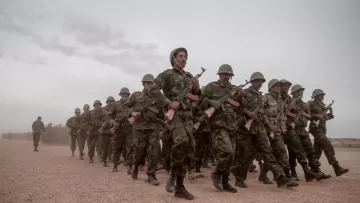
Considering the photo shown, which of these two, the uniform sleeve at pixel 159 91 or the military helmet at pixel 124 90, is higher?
the military helmet at pixel 124 90

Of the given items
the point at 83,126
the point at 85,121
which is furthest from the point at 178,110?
the point at 83,126

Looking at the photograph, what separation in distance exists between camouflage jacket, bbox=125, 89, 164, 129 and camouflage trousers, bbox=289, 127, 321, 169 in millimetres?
3655

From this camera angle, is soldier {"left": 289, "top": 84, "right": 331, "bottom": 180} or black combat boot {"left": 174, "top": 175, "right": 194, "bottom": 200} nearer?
black combat boot {"left": 174, "top": 175, "right": 194, "bottom": 200}

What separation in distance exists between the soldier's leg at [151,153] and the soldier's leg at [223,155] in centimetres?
158

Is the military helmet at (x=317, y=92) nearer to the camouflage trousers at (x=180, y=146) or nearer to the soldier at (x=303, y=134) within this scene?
the soldier at (x=303, y=134)

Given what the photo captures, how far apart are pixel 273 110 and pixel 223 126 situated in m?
2.16

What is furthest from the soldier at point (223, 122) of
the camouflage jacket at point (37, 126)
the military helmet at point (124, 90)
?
the camouflage jacket at point (37, 126)

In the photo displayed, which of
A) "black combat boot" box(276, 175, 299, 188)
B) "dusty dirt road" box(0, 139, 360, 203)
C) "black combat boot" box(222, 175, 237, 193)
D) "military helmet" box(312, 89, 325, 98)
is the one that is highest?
"military helmet" box(312, 89, 325, 98)

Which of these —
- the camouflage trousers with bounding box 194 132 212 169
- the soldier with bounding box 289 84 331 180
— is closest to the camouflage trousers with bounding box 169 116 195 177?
the camouflage trousers with bounding box 194 132 212 169

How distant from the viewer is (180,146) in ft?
16.5

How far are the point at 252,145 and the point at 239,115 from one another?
752 mm

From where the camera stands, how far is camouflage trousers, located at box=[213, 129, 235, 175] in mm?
5609

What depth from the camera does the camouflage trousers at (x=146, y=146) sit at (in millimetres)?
6902

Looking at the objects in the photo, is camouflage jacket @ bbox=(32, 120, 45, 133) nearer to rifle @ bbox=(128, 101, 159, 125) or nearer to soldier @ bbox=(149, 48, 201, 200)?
rifle @ bbox=(128, 101, 159, 125)
